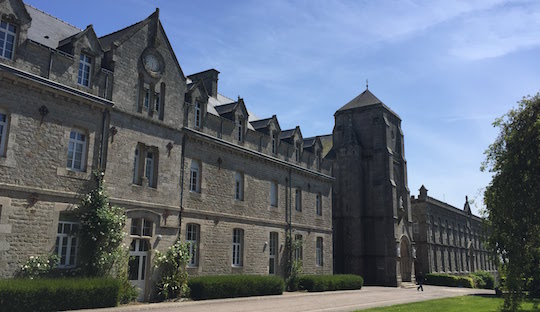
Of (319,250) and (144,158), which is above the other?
(144,158)

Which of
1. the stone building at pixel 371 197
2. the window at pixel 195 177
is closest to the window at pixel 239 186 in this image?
the window at pixel 195 177

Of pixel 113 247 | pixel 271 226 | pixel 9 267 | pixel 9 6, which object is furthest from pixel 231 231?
pixel 9 6

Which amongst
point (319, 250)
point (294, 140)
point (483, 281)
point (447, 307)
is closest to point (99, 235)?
point (447, 307)

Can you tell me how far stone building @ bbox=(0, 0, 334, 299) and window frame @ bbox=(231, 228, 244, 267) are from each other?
0.18ft

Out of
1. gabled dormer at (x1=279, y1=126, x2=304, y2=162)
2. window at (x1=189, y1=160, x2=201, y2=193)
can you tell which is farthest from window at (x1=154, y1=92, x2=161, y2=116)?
gabled dormer at (x1=279, y1=126, x2=304, y2=162)

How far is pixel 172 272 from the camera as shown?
64.4 feet

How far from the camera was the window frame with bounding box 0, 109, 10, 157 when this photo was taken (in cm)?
1481

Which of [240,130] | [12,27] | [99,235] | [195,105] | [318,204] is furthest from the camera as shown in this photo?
[318,204]

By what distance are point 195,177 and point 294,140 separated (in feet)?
34.8

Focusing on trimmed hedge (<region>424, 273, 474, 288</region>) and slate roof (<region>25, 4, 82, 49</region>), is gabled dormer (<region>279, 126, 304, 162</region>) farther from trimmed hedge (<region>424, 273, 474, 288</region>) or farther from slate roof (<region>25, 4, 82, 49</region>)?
trimmed hedge (<region>424, 273, 474, 288</region>)

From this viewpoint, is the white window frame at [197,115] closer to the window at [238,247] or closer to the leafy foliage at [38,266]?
the window at [238,247]

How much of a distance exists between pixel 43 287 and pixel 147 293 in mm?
5740

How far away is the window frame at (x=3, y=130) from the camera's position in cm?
1481

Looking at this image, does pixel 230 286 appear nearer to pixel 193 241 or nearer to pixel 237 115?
pixel 193 241
